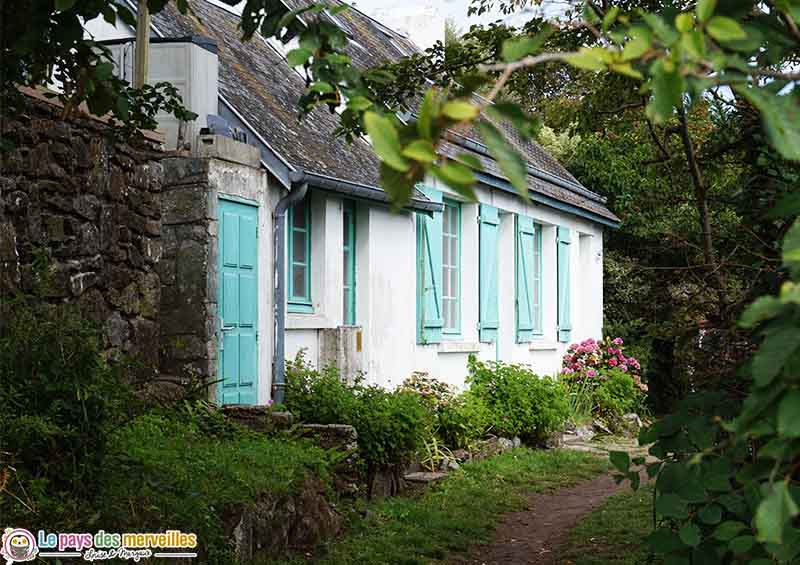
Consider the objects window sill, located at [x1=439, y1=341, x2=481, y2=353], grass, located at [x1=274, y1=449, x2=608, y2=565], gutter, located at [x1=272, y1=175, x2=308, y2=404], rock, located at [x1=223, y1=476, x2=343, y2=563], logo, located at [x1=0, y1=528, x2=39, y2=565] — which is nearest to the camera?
logo, located at [x1=0, y1=528, x2=39, y2=565]

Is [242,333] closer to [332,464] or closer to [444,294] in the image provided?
[332,464]

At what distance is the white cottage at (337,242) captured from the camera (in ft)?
30.1

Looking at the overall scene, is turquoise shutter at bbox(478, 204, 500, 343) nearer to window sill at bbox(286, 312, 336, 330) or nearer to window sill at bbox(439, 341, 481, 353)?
window sill at bbox(439, 341, 481, 353)

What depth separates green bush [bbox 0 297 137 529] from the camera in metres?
5.03

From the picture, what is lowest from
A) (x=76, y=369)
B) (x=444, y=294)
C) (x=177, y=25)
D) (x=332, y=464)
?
(x=332, y=464)

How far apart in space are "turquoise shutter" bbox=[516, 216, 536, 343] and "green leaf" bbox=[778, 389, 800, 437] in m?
13.7

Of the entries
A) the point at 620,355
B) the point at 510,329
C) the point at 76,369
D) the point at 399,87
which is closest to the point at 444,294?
the point at 510,329

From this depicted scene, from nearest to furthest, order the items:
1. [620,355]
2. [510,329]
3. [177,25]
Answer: [177,25], [510,329], [620,355]

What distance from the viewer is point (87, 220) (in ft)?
26.1

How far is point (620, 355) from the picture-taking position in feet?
56.1

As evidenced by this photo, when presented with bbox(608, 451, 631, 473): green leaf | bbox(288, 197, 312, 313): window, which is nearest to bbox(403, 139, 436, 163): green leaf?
bbox(608, 451, 631, 473): green leaf

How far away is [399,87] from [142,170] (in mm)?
2325

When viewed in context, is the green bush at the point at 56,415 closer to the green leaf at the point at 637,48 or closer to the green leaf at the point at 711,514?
the green leaf at the point at 711,514

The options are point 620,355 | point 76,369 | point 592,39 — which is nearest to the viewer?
point 76,369
